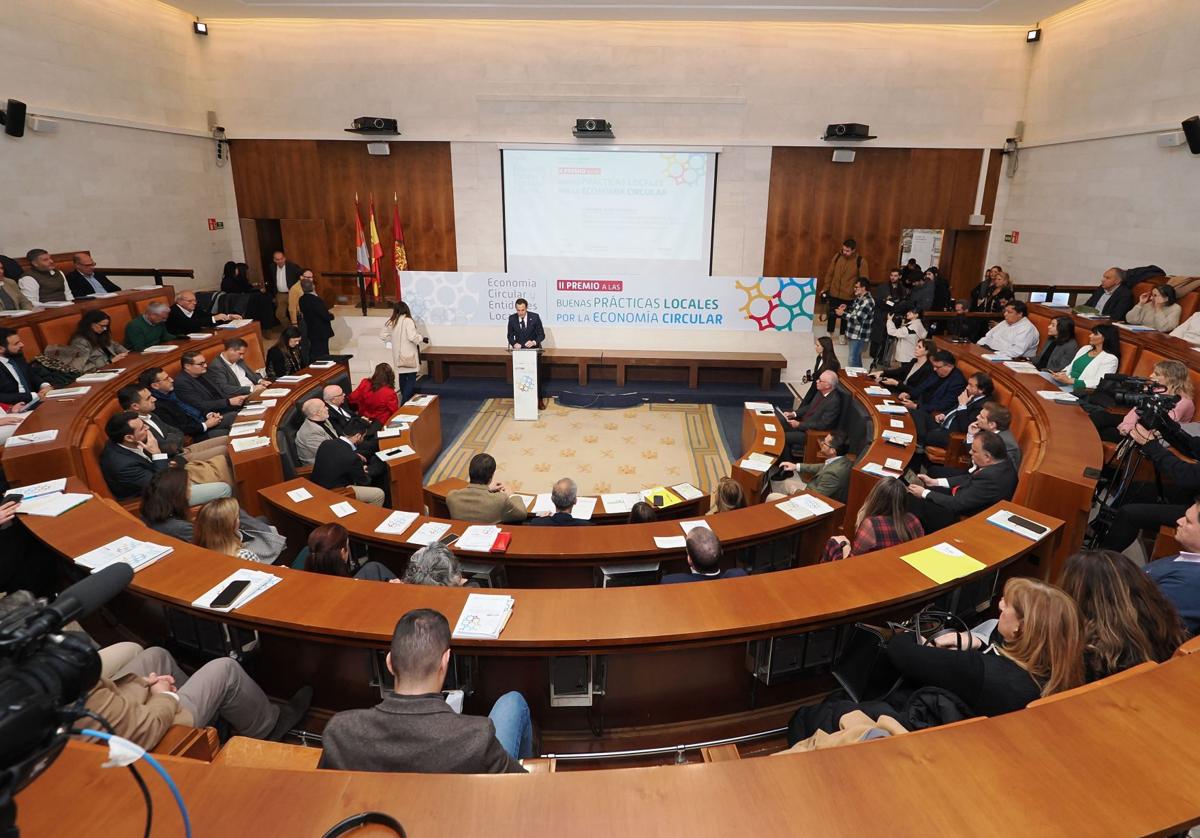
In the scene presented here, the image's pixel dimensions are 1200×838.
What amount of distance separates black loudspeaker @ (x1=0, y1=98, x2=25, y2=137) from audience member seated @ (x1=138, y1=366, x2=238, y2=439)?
13.9 ft

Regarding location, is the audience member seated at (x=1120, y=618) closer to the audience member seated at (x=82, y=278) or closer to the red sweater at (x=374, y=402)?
the red sweater at (x=374, y=402)

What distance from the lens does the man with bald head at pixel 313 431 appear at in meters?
5.61

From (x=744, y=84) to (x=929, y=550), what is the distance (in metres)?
9.64

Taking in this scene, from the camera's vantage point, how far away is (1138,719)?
74.5 inches

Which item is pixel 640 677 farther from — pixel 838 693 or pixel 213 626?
pixel 213 626

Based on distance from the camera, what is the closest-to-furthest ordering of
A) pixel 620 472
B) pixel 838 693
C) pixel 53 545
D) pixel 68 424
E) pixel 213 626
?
pixel 838 693, pixel 213 626, pixel 53 545, pixel 68 424, pixel 620 472

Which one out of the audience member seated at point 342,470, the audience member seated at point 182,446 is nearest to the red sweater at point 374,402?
the audience member seated at point 342,470

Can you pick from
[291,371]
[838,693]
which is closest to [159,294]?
[291,371]

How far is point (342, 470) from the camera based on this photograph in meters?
5.30

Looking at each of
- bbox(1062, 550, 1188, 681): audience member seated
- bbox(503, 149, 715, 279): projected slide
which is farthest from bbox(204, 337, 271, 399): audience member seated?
bbox(1062, 550, 1188, 681): audience member seated

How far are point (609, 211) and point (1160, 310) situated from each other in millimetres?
7548

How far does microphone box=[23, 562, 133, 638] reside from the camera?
107 centimetres

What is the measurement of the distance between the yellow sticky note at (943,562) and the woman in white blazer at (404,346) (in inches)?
258

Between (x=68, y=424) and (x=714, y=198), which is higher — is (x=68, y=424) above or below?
below
